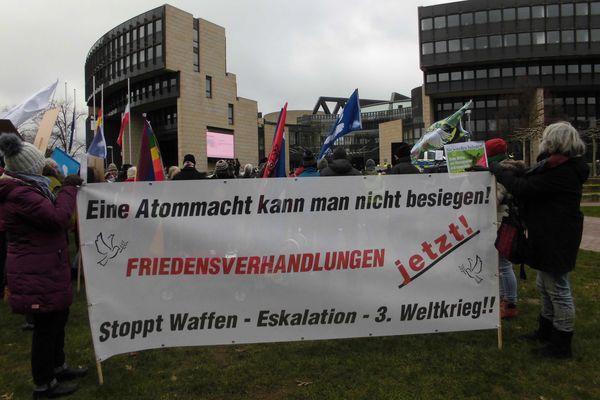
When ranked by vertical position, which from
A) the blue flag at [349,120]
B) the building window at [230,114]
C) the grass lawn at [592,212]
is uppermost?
the building window at [230,114]

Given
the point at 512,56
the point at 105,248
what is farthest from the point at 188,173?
the point at 512,56

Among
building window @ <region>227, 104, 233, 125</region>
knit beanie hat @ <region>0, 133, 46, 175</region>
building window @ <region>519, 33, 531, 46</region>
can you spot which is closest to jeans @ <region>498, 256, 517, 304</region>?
knit beanie hat @ <region>0, 133, 46, 175</region>

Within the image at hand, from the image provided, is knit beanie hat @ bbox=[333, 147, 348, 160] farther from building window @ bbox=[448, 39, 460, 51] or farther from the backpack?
building window @ bbox=[448, 39, 460, 51]

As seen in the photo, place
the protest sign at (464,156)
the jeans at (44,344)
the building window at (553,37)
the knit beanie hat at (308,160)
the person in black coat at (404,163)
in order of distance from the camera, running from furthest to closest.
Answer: the building window at (553,37), the knit beanie hat at (308,160), the person in black coat at (404,163), the protest sign at (464,156), the jeans at (44,344)

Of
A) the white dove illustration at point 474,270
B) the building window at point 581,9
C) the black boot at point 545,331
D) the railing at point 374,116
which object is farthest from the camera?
the railing at point 374,116

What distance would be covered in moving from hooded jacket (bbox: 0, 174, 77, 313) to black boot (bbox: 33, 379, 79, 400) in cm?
69

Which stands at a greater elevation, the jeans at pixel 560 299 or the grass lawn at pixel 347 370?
the jeans at pixel 560 299

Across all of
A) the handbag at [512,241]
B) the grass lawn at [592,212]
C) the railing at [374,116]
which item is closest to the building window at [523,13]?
the railing at [374,116]

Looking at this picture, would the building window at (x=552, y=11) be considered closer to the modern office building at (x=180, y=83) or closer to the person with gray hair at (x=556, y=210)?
the modern office building at (x=180, y=83)

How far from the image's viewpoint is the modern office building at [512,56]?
56.2 meters

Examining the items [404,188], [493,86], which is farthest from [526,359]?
[493,86]

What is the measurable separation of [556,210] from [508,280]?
1568mm

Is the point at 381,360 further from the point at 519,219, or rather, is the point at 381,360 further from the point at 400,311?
the point at 519,219

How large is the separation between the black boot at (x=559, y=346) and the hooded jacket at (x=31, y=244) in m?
4.11
